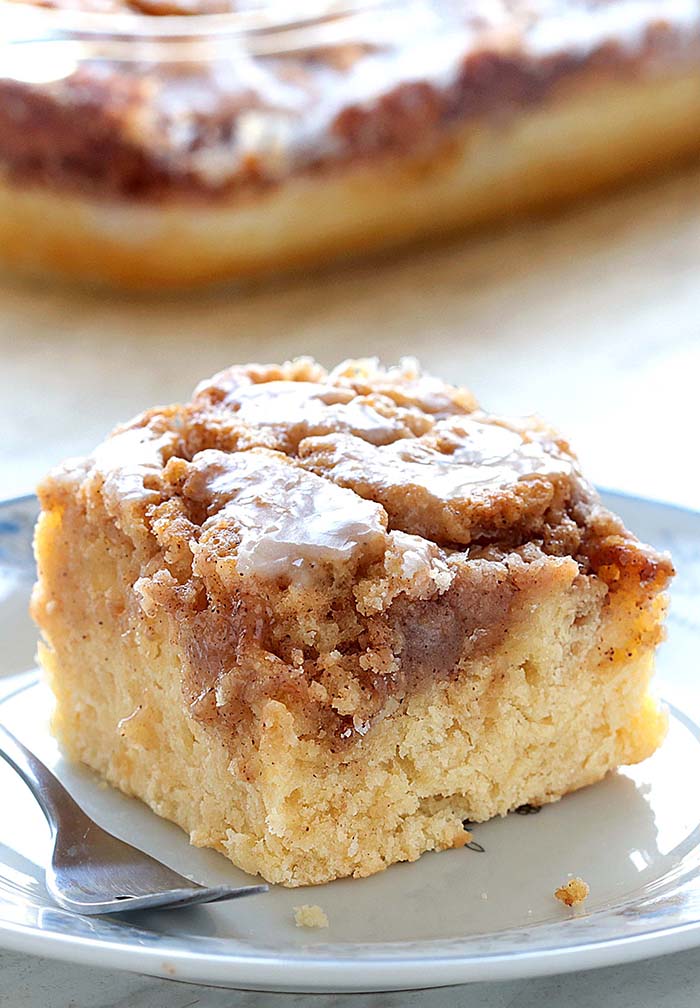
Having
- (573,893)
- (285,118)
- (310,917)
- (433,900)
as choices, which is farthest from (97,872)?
(285,118)

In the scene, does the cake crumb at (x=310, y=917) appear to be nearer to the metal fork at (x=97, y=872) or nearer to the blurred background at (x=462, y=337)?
Answer: the metal fork at (x=97, y=872)

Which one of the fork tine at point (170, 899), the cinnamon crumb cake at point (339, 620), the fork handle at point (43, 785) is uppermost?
the cinnamon crumb cake at point (339, 620)

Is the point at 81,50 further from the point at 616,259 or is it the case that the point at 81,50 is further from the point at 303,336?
the point at 616,259

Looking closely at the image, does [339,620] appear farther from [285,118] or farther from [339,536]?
[285,118]

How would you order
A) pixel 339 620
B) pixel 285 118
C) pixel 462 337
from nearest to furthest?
pixel 339 620 < pixel 285 118 < pixel 462 337

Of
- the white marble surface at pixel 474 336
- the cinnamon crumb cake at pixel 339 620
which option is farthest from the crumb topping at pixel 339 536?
the white marble surface at pixel 474 336

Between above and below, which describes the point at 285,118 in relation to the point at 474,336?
above

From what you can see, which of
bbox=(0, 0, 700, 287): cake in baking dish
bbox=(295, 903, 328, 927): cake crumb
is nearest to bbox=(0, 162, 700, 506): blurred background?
bbox=(0, 0, 700, 287): cake in baking dish
